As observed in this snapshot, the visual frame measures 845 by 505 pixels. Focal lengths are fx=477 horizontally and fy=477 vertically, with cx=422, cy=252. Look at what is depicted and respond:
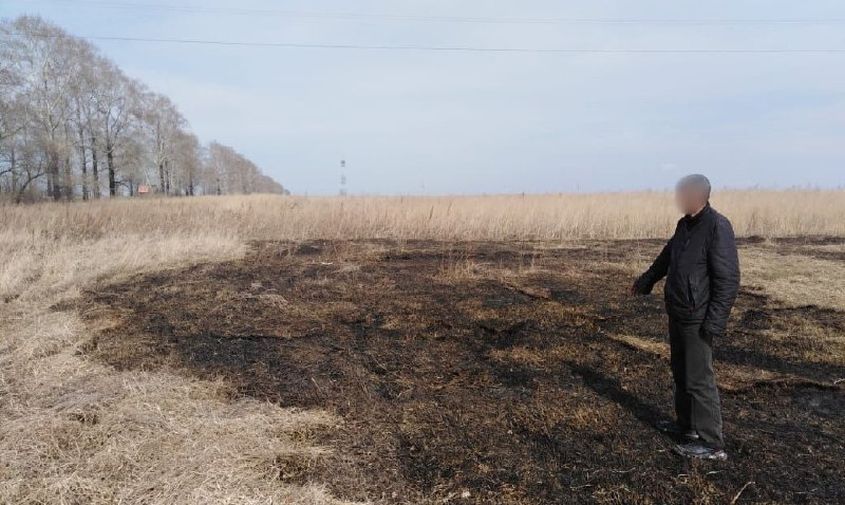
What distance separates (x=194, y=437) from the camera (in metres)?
2.69

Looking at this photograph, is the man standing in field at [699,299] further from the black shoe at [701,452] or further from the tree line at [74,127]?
the tree line at [74,127]

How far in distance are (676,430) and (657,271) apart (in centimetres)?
95

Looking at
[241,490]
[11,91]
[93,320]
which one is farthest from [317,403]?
[11,91]

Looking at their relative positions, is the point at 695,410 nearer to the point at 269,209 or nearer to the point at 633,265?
the point at 633,265

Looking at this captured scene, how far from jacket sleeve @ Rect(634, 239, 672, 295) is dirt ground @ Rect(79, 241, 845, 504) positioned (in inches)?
31.9

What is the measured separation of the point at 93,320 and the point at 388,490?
449 centimetres

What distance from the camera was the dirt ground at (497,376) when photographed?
2420 mm

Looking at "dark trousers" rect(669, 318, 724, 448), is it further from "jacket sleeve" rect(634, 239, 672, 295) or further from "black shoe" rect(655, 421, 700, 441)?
"jacket sleeve" rect(634, 239, 672, 295)

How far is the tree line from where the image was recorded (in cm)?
2354

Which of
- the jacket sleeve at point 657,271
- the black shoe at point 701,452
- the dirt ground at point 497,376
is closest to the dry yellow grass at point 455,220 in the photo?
the dirt ground at point 497,376

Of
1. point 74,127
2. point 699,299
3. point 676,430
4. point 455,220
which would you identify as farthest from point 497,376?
point 74,127

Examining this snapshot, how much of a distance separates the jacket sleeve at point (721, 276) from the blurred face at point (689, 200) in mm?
129

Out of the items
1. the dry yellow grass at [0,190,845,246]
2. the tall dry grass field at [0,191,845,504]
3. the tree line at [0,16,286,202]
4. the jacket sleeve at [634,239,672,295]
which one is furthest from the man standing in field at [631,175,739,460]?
the tree line at [0,16,286,202]

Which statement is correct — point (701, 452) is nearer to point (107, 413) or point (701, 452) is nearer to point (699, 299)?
point (699, 299)
